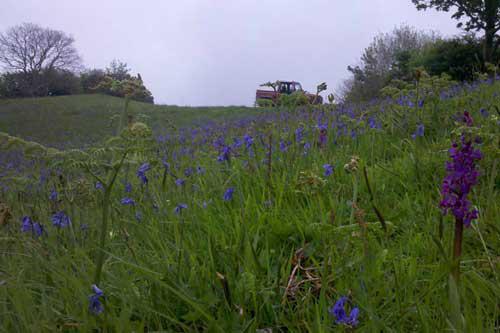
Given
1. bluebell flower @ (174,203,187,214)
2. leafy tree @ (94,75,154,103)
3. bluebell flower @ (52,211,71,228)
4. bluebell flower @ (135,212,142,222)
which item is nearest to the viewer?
leafy tree @ (94,75,154,103)

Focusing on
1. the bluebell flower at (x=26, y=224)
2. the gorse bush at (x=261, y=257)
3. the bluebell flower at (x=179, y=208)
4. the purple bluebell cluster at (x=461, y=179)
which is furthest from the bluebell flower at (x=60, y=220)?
the purple bluebell cluster at (x=461, y=179)

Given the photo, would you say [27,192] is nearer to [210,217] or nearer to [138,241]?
[138,241]

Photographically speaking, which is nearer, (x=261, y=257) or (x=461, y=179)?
(x=461, y=179)

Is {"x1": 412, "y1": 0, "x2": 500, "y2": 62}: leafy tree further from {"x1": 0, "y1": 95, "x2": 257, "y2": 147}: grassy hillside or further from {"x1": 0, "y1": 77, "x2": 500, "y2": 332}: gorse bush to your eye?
{"x1": 0, "y1": 77, "x2": 500, "y2": 332}: gorse bush

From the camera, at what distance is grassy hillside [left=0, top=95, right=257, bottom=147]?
16.3 metres

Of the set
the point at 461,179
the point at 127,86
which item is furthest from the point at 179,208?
the point at 461,179

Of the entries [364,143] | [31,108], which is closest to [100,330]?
[364,143]

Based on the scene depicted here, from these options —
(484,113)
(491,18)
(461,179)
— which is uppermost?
(491,18)

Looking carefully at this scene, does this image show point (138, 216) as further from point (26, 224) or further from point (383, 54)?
point (383, 54)

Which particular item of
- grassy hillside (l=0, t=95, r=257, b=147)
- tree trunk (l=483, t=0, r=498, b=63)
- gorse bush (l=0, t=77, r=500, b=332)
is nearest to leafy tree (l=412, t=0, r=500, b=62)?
tree trunk (l=483, t=0, r=498, b=63)

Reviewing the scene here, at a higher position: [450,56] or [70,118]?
[450,56]

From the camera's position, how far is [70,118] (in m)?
22.5

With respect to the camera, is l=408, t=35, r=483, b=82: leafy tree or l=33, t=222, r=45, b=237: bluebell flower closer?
l=33, t=222, r=45, b=237: bluebell flower

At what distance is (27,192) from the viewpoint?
3369mm
